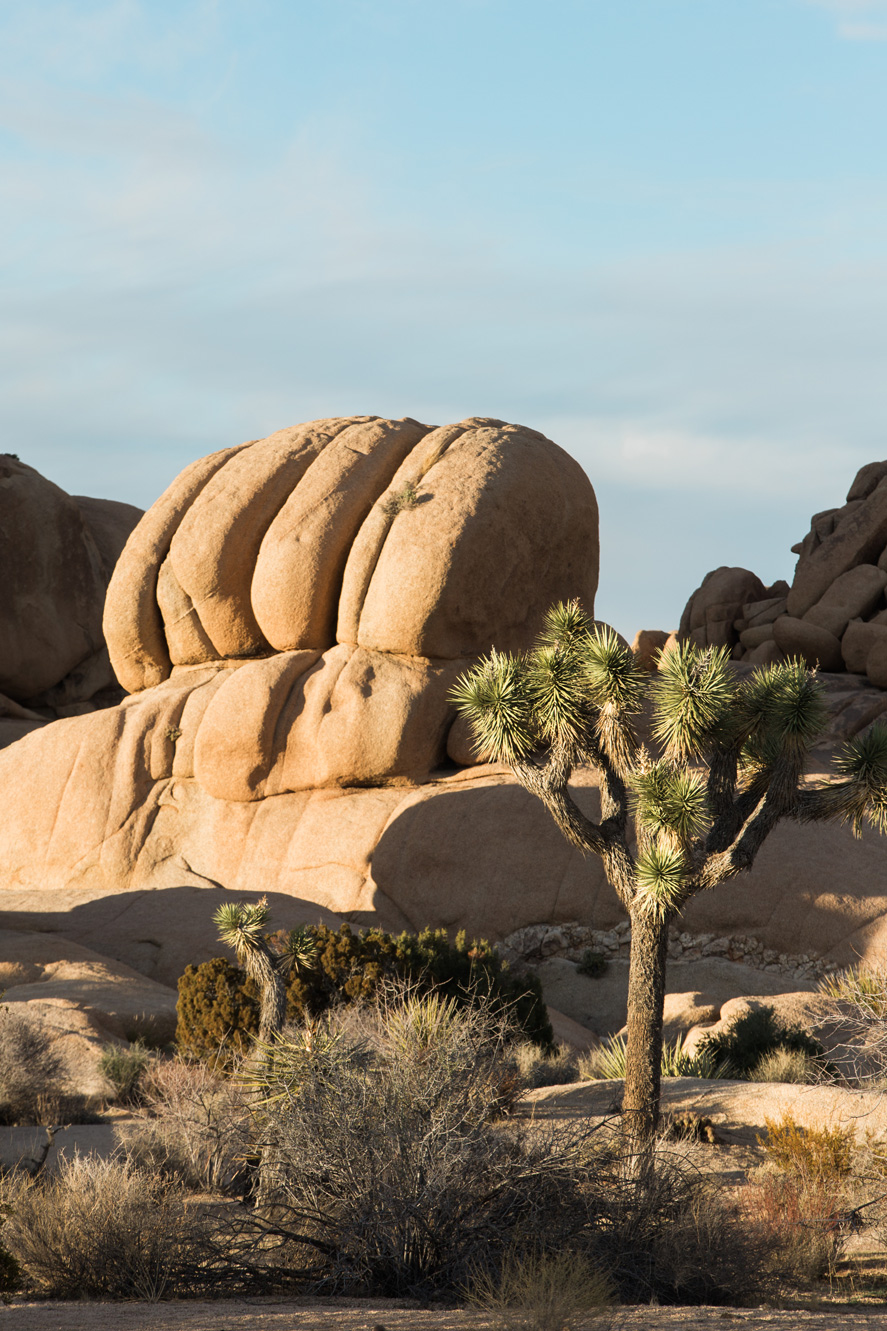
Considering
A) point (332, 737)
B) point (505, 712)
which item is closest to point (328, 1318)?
point (505, 712)

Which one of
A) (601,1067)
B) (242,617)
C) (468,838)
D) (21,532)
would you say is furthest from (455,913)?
(21,532)

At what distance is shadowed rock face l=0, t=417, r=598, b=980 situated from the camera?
20094 millimetres

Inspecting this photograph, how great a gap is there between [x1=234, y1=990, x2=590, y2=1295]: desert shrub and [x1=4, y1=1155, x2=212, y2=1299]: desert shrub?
1.62 feet

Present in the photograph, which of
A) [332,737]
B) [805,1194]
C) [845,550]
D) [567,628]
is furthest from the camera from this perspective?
[845,550]

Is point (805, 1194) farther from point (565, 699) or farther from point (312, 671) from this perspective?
point (312, 671)

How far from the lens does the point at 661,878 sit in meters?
9.66

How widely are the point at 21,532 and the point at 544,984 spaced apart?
25151 mm

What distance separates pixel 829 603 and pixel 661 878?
1169 inches

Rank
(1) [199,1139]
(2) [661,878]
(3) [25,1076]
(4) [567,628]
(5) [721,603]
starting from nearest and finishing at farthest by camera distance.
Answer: (1) [199,1139] → (2) [661,878] → (4) [567,628] → (3) [25,1076] → (5) [721,603]

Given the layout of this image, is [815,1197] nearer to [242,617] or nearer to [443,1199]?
[443,1199]

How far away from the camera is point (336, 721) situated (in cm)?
2083

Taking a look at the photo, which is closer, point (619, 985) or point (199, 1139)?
point (199, 1139)

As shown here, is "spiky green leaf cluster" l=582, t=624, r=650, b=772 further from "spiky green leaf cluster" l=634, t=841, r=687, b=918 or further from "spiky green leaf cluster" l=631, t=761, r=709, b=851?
"spiky green leaf cluster" l=634, t=841, r=687, b=918

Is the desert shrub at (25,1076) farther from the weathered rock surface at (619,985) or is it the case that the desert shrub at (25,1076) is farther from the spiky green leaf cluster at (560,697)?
the weathered rock surface at (619,985)
